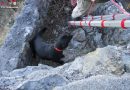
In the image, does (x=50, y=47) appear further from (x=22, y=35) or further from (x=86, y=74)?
(x=86, y=74)

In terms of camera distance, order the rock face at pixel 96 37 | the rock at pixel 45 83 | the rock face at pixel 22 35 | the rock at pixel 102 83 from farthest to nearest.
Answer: the rock face at pixel 22 35 < the rock face at pixel 96 37 < the rock at pixel 45 83 < the rock at pixel 102 83

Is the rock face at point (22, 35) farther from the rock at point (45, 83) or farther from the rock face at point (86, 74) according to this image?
the rock at point (45, 83)

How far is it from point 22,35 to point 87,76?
2914 mm

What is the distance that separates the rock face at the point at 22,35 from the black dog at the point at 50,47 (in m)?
0.15

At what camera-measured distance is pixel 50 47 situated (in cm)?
570

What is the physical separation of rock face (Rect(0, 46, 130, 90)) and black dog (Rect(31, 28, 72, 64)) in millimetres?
1846

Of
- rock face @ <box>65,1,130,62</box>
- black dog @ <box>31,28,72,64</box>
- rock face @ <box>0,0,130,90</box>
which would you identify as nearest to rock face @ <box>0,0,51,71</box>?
black dog @ <box>31,28,72,64</box>

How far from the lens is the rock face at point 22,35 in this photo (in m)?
5.40

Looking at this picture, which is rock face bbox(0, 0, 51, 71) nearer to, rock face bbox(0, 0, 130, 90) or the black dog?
the black dog

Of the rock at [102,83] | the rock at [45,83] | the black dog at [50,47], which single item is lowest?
the black dog at [50,47]

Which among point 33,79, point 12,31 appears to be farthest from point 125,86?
point 12,31

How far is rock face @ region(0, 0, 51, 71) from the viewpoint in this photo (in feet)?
17.7

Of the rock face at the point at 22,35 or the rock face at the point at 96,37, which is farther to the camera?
the rock face at the point at 22,35

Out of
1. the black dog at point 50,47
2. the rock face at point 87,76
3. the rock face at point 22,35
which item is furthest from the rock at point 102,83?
the rock face at point 22,35
